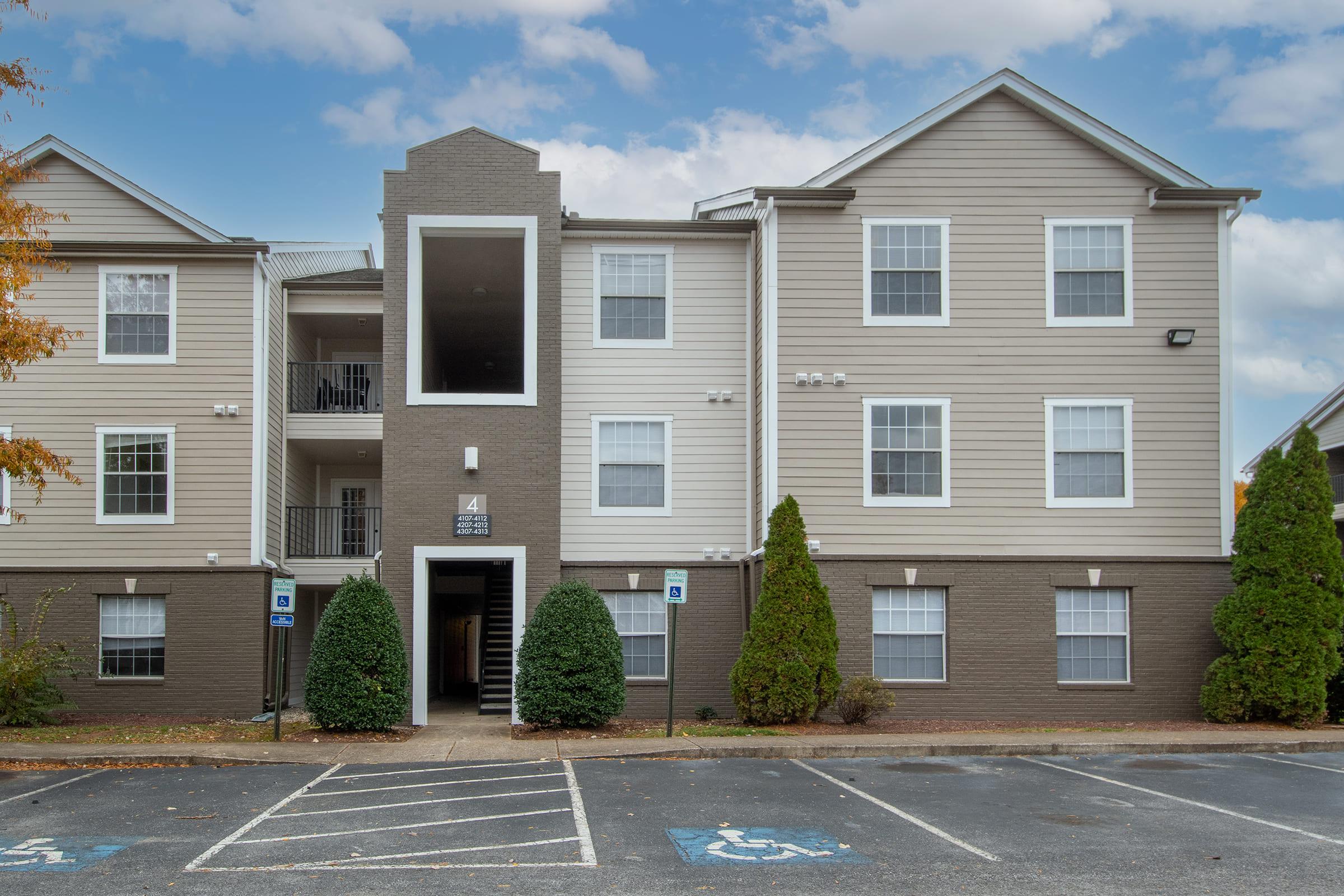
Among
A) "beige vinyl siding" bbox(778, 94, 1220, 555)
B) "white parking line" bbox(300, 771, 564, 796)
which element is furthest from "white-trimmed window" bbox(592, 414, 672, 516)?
"white parking line" bbox(300, 771, 564, 796)

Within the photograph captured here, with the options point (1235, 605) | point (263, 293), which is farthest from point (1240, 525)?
point (263, 293)

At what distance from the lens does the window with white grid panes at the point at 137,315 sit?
20172 millimetres

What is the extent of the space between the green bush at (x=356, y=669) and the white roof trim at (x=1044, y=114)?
30.4ft

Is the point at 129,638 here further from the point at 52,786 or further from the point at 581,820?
the point at 581,820

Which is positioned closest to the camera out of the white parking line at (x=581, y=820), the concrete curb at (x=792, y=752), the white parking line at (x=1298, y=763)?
the white parking line at (x=581, y=820)

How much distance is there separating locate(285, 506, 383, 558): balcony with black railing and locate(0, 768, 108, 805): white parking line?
28.3ft

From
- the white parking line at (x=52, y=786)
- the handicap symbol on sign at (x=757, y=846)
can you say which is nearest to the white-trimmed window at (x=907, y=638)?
the handicap symbol on sign at (x=757, y=846)

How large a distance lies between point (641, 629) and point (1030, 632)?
6171 millimetres

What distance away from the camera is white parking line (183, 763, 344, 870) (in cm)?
918

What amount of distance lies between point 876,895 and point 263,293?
629 inches

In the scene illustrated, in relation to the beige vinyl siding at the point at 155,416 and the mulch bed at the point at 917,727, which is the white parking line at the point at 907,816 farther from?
the beige vinyl siding at the point at 155,416

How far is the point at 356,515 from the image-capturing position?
2447cm

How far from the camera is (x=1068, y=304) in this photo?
1884 centimetres

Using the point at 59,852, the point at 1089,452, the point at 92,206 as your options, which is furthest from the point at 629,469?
the point at 59,852
